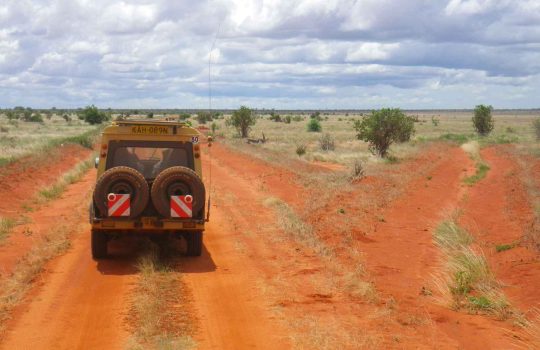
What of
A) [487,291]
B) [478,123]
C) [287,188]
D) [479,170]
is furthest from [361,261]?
[478,123]

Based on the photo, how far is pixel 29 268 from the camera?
10.5m

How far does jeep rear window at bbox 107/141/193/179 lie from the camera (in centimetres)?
1135

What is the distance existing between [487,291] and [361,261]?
8.63 ft

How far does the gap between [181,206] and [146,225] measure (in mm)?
684

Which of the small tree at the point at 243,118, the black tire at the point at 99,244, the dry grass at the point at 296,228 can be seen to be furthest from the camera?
the small tree at the point at 243,118

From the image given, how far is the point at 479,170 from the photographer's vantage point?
104ft

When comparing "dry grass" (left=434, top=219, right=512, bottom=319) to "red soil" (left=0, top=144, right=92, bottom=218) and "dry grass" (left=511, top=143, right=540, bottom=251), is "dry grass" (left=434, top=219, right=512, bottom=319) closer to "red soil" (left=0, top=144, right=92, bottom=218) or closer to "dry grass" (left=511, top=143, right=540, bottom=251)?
"dry grass" (left=511, top=143, right=540, bottom=251)

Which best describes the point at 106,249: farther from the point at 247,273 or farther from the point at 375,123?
the point at 375,123

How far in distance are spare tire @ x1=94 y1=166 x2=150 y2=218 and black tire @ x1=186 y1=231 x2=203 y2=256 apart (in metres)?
1.35

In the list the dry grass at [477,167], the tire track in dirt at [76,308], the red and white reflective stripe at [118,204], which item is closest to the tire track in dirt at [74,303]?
the tire track in dirt at [76,308]

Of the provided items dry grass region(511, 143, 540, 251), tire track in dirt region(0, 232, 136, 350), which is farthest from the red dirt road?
dry grass region(511, 143, 540, 251)

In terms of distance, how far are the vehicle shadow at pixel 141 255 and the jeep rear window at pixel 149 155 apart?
1539 mm

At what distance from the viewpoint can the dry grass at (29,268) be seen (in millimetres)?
8672

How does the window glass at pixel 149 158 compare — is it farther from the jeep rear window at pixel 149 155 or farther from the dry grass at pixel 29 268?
Result: the dry grass at pixel 29 268
